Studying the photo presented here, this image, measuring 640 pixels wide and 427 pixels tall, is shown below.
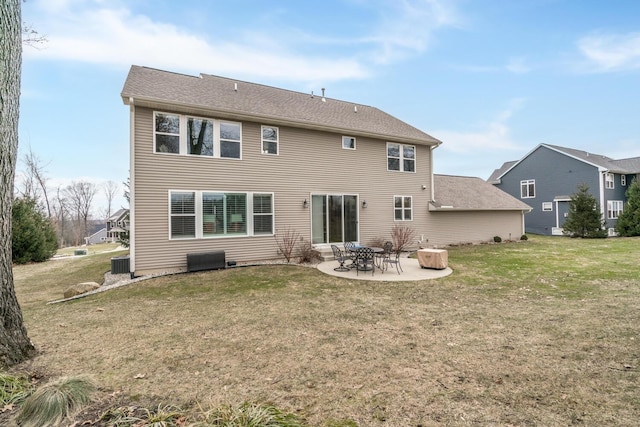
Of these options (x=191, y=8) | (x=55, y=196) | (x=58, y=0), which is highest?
(x=191, y=8)

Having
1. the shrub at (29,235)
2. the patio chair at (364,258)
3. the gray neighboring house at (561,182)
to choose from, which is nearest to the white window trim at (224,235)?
the patio chair at (364,258)

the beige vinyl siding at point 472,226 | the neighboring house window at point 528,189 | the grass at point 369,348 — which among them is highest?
the neighboring house window at point 528,189

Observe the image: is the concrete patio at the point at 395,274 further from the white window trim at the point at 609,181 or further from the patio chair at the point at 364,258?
the white window trim at the point at 609,181

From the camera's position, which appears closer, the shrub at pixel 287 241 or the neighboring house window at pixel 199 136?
the neighboring house window at pixel 199 136

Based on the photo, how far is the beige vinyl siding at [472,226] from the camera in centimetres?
1507

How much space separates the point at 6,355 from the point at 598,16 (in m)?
19.9

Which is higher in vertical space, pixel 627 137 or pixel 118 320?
pixel 627 137

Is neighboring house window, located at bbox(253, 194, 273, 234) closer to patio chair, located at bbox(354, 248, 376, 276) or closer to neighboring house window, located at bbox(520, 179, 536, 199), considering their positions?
patio chair, located at bbox(354, 248, 376, 276)

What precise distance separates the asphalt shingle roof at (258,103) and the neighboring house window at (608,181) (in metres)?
18.1

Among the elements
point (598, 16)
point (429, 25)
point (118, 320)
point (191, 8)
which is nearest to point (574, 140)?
point (598, 16)

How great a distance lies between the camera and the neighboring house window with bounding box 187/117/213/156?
9.62 meters

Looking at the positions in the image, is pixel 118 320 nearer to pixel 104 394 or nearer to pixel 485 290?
pixel 104 394

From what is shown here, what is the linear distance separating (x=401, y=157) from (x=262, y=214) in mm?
7529

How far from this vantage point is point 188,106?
9164mm
